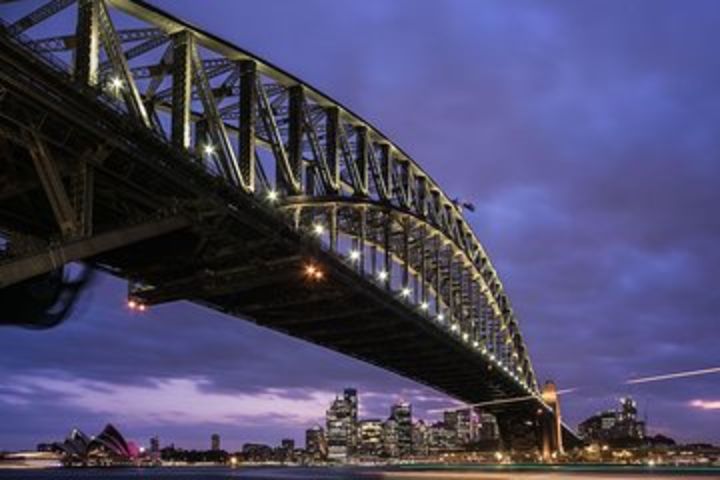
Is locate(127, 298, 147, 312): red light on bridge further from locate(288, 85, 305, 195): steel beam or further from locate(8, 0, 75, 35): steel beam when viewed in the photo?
locate(8, 0, 75, 35): steel beam

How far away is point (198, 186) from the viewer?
46.5 m

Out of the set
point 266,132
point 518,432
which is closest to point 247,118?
point 266,132

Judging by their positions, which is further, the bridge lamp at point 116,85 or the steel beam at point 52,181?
the bridge lamp at point 116,85

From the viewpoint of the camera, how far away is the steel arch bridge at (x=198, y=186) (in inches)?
1528

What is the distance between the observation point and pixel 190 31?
157 feet

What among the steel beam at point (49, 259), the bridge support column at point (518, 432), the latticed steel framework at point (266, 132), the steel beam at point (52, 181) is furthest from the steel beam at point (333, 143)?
the bridge support column at point (518, 432)

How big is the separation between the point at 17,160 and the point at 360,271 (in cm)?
3333

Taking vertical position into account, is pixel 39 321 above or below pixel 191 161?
below

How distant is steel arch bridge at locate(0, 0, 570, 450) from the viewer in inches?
1528

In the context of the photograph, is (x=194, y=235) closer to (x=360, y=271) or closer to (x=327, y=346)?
(x=360, y=271)

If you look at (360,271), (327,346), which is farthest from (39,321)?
(327,346)

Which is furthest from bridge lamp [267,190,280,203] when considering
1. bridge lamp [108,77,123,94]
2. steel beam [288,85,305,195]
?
bridge lamp [108,77,123,94]

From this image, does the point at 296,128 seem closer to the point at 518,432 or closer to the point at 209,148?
the point at 209,148

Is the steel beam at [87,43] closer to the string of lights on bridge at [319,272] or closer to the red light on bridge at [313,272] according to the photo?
the string of lights on bridge at [319,272]
